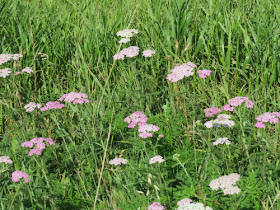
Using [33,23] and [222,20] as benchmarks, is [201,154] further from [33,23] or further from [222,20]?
[33,23]

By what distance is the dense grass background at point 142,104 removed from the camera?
193 cm

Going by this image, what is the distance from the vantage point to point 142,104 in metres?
2.66

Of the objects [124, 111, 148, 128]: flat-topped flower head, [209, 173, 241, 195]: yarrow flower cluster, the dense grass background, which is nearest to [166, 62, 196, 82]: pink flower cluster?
the dense grass background

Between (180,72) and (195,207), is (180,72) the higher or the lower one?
the higher one

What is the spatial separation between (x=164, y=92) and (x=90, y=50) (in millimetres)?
769

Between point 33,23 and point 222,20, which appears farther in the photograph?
point 33,23

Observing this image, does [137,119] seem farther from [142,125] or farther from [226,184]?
[226,184]

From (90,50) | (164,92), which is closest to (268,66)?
(164,92)

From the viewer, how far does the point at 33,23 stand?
347cm

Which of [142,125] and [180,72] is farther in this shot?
[180,72]

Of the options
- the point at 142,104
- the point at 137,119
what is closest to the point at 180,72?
the point at 137,119

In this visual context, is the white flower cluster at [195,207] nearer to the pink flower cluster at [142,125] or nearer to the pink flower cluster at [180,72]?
the pink flower cluster at [142,125]

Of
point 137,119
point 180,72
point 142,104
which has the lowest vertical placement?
point 142,104

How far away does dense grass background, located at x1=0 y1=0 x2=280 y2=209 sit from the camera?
1929mm
